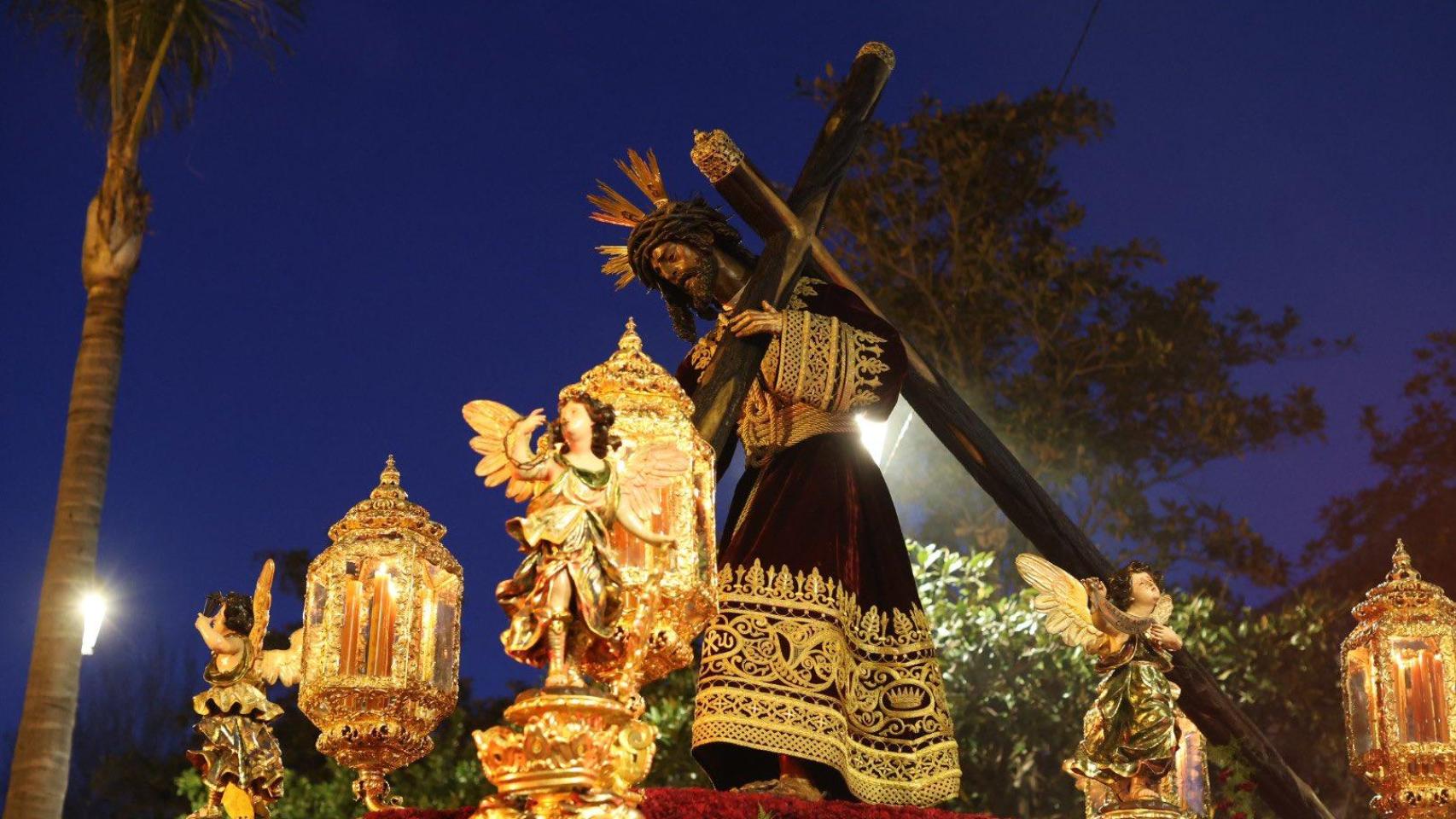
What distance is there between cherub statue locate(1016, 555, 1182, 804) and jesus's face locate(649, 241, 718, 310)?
175 centimetres

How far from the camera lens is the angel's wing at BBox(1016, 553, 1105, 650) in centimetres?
643

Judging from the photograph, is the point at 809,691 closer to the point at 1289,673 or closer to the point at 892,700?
the point at 892,700

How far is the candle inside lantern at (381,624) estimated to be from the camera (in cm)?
654

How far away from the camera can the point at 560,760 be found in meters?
4.84

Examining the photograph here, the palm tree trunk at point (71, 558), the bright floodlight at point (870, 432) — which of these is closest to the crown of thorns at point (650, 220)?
the bright floodlight at point (870, 432)

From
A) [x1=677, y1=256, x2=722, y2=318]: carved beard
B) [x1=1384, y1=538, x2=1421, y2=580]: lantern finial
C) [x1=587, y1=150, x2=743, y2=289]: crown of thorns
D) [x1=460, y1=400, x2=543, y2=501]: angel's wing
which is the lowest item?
[x1=460, y1=400, x2=543, y2=501]: angel's wing

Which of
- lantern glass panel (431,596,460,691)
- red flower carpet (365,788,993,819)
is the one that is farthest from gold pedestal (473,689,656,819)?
lantern glass panel (431,596,460,691)

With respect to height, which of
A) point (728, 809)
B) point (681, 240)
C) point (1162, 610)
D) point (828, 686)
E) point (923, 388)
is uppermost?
point (681, 240)

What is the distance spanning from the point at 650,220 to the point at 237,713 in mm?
2448

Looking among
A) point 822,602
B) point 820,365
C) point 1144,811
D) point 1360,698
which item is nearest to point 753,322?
point 820,365

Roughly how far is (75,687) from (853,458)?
16.5 feet

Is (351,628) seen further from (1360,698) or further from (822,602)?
(1360,698)

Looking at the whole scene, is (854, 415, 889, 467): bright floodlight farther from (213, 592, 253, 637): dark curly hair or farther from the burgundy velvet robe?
(213, 592, 253, 637): dark curly hair

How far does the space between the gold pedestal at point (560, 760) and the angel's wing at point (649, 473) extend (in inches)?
26.3
